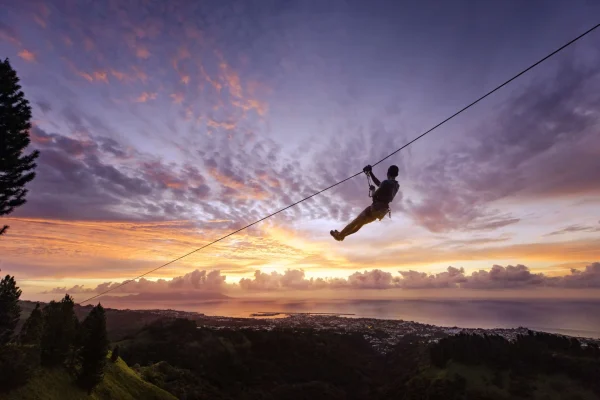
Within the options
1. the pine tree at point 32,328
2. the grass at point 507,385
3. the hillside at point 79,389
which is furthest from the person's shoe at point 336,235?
the grass at point 507,385

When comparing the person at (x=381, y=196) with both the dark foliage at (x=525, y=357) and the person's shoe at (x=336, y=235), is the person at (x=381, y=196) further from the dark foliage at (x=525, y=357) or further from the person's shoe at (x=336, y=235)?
the dark foliage at (x=525, y=357)

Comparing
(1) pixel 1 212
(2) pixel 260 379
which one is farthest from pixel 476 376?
(1) pixel 1 212

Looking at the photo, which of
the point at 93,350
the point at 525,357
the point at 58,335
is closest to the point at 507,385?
the point at 525,357

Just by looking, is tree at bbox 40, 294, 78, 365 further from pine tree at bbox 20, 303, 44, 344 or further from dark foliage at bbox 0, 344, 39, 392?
pine tree at bbox 20, 303, 44, 344

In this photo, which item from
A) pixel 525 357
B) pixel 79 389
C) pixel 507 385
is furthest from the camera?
pixel 525 357

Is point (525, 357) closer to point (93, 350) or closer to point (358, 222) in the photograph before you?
point (93, 350)

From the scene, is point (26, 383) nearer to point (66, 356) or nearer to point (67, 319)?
point (66, 356)
